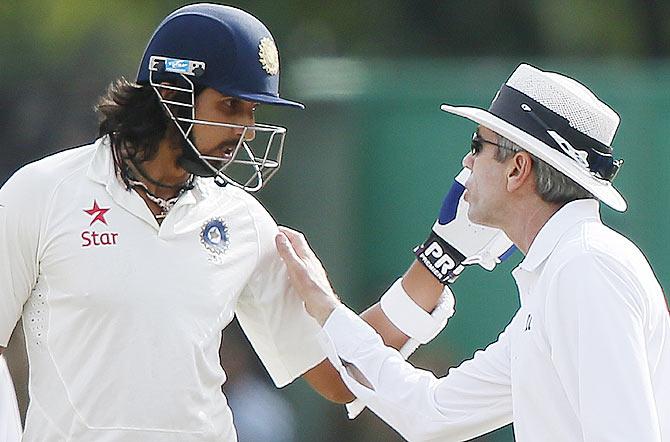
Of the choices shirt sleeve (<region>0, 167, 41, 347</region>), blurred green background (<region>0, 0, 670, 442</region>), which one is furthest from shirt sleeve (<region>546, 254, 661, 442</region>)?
blurred green background (<region>0, 0, 670, 442</region>)

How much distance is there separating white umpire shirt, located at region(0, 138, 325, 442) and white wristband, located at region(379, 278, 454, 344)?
1.88ft

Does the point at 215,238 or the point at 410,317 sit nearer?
the point at 215,238

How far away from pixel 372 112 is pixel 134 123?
2.89 m

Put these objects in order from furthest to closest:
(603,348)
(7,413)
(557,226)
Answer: (7,413) → (557,226) → (603,348)

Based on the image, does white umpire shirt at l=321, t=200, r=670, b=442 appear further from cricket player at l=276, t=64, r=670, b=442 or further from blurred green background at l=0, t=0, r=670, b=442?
blurred green background at l=0, t=0, r=670, b=442

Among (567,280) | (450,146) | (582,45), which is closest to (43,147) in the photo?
(450,146)

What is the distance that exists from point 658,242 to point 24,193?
140 inches

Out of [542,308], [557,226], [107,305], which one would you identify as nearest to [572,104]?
[557,226]

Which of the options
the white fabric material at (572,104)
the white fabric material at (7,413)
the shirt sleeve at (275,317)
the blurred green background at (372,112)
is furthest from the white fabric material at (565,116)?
the blurred green background at (372,112)

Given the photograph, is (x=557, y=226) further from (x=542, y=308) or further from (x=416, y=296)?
(x=416, y=296)

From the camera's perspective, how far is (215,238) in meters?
3.33

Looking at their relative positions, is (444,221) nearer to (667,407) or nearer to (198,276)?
(198,276)

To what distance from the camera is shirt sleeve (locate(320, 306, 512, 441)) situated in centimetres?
331

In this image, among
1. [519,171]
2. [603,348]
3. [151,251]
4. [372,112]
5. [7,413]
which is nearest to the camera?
[603,348]
